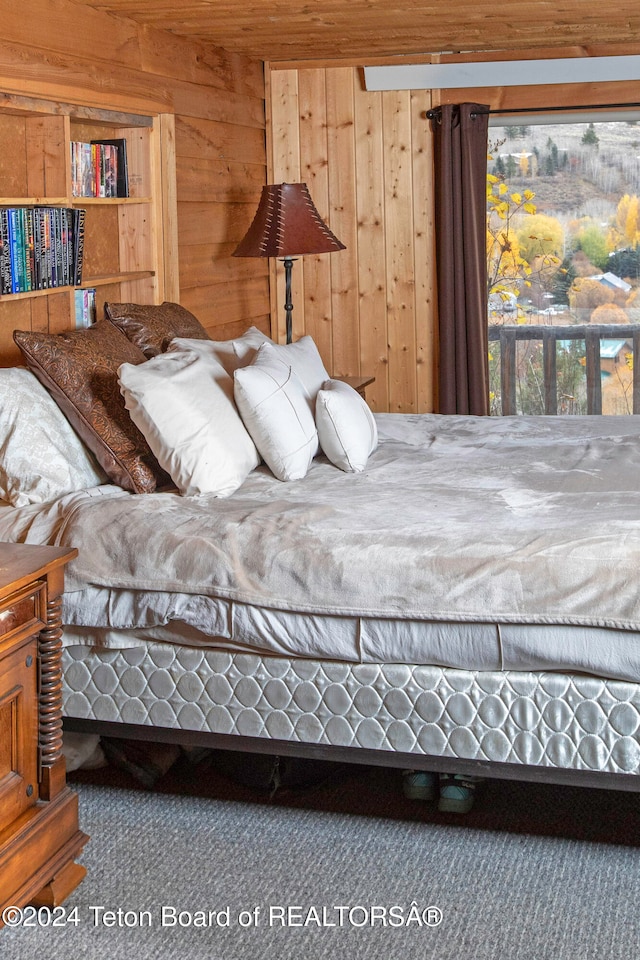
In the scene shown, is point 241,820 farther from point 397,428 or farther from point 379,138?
point 379,138

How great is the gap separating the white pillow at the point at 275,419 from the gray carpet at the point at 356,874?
827mm

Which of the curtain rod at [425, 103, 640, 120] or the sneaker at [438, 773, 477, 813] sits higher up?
the curtain rod at [425, 103, 640, 120]

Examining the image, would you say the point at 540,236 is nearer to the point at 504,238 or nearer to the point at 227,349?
the point at 504,238

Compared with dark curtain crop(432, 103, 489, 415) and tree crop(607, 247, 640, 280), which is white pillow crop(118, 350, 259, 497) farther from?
tree crop(607, 247, 640, 280)

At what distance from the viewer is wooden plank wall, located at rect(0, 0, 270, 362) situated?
304cm

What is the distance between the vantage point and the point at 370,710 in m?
2.20

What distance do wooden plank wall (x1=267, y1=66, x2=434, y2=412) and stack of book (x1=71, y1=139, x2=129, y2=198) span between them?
1599 millimetres

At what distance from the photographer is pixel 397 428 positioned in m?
3.41

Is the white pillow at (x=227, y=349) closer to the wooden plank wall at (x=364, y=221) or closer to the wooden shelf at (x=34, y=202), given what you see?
the wooden shelf at (x=34, y=202)

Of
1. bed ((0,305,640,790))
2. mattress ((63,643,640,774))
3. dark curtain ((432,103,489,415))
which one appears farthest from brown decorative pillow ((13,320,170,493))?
dark curtain ((432,103,489,415))

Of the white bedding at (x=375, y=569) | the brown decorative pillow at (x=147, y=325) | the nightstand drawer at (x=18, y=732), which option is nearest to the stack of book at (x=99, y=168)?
the brown decorative pillow at (x=147, y=325)

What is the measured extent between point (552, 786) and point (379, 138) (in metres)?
3.50

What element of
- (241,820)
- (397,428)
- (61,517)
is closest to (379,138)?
(397,428)

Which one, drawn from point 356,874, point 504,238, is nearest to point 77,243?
point 356,874
